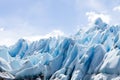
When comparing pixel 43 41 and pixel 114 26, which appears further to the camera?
pixel 43 41

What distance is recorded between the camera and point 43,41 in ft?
149

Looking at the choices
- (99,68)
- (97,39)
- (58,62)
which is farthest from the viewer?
(97,39)

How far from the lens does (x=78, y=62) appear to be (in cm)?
3262

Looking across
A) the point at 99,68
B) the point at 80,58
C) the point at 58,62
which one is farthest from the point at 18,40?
the point at 99,68

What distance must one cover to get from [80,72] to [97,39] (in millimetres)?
8058

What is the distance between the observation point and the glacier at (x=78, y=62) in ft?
96.7

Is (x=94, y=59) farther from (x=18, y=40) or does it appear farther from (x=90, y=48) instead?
(x=18, y=40)

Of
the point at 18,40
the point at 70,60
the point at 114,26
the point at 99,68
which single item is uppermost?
the point at 18,40

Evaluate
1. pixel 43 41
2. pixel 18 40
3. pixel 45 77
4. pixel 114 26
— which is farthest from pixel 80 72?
pixel 18 40

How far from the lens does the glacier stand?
96.7 feet

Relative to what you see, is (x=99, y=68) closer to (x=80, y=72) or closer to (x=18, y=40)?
(x=80, y=72)

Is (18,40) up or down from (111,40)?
up

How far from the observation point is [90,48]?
3284 cm

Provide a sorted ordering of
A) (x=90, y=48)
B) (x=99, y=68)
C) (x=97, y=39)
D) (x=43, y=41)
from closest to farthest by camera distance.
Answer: (x=99, y=68) → (x=90, y=48) → (x=97, y=39) → (x=43, y=41)
